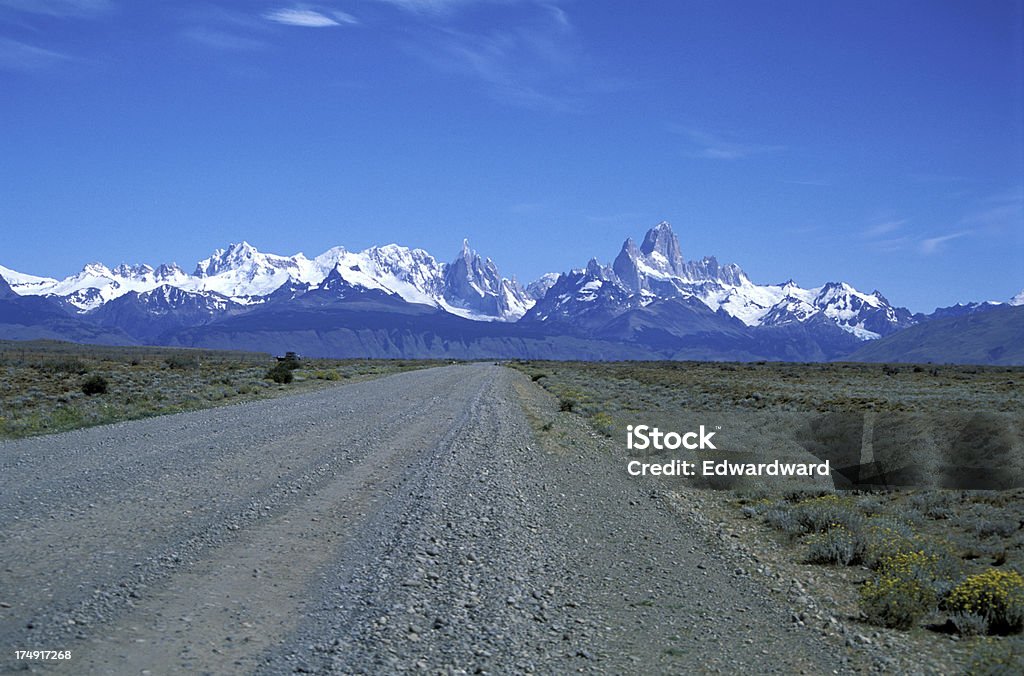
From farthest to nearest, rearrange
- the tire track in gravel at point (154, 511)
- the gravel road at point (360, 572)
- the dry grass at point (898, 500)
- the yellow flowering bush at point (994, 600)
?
1. the dry grass at point (898, 500)
2. the yellow flowering bush at point (994, 600)
3. the tire track in gravel at point (154, 511)
4. the gravel road at point (360, 572)

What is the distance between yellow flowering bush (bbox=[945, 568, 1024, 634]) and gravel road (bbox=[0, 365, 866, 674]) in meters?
1.77

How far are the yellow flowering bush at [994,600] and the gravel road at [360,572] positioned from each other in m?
1.77

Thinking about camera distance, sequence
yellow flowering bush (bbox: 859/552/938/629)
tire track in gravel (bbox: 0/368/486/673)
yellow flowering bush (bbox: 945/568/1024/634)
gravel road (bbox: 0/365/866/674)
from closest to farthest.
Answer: gravel road (bbox: 0/365/866/674) → tire track in gravel (bbox: 0/368/486/673) → yellow flowering bush (bbox: 945/568/1024/634) → yellow flowering bush (bbox: 859/552/938/629)

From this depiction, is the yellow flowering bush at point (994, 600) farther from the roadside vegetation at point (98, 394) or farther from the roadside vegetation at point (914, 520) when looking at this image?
the roadside vegetation at point (98, 394)

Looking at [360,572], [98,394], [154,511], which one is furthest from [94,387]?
[360,572]

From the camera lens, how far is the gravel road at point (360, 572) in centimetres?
621

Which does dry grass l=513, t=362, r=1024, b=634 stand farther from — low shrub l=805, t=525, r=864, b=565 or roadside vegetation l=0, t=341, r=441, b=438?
roadside vegetation l=0, t=341, r=441, b=438

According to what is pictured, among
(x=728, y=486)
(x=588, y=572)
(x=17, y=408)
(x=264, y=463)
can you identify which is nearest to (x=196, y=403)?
(x=17, y=408)

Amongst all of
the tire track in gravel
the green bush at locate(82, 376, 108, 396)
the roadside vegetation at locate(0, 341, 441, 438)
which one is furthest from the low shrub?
the green bush at locate(82, 376, 108, 396)

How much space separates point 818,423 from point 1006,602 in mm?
12100

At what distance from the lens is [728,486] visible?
54.1 feet

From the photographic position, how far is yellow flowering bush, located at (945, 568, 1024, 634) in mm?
7750

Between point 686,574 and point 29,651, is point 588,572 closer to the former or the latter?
point 686,574

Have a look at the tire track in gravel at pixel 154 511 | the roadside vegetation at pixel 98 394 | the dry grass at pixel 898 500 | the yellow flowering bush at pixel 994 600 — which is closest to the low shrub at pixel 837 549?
the dry grass at pixel 898 500
